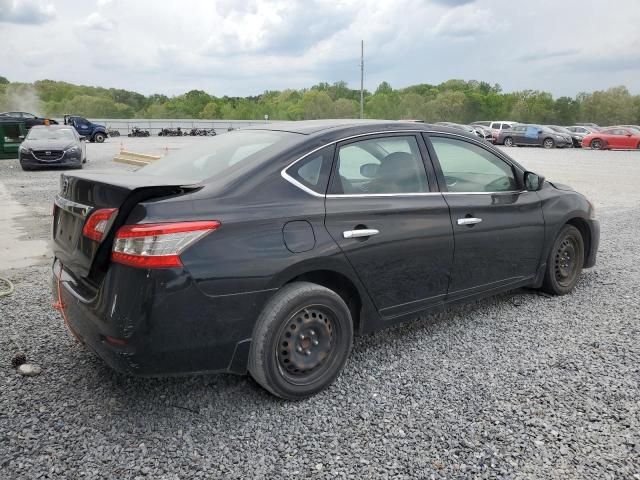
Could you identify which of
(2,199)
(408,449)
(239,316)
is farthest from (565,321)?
(2,199)

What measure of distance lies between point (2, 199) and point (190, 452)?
10.4 meters

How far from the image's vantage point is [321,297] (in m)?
3.06

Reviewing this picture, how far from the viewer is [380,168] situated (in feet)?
11.6

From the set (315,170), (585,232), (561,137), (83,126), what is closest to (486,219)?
(315,170)

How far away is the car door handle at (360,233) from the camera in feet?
10.3

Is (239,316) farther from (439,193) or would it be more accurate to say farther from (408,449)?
(439,193)

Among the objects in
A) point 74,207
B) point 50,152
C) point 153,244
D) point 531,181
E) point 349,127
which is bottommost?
point 153,244

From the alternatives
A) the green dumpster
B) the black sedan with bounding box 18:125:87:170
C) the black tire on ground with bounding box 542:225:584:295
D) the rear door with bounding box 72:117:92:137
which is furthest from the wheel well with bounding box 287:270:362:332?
the rear door with bounding box 72:117:92:137

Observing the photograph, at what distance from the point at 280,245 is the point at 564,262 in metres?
3.16

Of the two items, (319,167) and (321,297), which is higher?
(319,167)

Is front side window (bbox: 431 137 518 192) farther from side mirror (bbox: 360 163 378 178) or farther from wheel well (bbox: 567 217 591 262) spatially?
wheel well (bbox: 567 217 591 262)

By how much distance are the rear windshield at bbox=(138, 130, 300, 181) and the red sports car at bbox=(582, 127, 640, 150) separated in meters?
31.7

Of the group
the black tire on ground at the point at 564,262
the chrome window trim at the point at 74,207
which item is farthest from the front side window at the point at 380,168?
the black tire on ground at the point at 564,262

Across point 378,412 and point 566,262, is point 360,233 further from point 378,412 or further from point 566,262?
point 566,262
